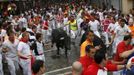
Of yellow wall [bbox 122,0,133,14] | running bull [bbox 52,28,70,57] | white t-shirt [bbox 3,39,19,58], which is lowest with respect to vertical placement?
yellow wall [bbox 122,0,133,14]

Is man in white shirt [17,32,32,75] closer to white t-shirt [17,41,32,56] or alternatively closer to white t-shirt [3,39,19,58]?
white t-shirt [17,41,32,56]

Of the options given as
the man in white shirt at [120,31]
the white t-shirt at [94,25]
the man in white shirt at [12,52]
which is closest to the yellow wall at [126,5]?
the white t-shirt at [94,25]

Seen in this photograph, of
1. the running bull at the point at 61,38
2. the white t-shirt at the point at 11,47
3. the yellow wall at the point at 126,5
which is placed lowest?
the yellow wall at the point at 126,5

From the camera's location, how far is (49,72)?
1398cm

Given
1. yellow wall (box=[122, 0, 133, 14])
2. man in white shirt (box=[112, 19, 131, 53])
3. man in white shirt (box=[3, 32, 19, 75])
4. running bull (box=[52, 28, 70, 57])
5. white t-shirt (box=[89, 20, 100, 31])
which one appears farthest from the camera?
yellow wall (box=[122, 0, 133, 14])

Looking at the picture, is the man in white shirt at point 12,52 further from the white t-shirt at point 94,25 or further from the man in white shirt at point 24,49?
the white t-shirt at point 94,25

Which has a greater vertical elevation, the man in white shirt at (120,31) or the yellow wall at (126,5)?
the man in white shirt at (120,31)

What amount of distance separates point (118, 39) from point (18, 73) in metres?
4.22

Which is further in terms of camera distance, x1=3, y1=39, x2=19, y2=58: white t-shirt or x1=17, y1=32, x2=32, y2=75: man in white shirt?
x1=3, y1=39, x2=19, y2=58: white t-shirt

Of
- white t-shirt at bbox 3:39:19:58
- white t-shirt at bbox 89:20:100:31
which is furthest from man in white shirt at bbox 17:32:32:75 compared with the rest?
white t-shirt at bbox 89:20:100:31

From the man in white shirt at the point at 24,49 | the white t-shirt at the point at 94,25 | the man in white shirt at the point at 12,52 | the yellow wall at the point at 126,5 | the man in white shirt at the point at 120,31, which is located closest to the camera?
the man in white shirt at the point at 24,49

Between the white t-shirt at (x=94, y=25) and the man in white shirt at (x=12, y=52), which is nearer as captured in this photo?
the man in white shirt at (x=12, y=52)

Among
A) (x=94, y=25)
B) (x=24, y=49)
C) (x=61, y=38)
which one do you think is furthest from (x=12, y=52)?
(x=94, y=25)

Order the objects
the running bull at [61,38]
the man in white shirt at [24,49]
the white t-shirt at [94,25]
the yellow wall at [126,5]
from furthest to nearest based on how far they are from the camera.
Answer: the yellow wall at [126,5] < the white t-shirt at [94,25] < the running bull at [61,38] < the man in white shirt at [24,49]
